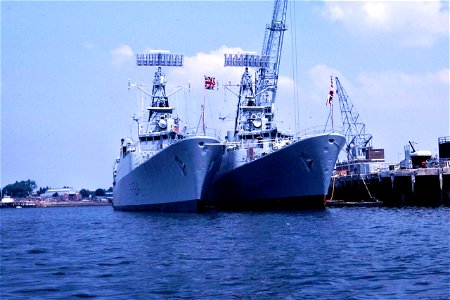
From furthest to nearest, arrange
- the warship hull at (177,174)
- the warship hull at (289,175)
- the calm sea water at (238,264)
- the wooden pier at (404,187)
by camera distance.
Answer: the wooden pier at (404,187), the warship hull at (289,175), the warship hull at (177,174), the calm sea water at (238,264)

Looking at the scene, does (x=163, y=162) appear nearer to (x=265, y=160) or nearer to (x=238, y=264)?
(x=265, y=160)

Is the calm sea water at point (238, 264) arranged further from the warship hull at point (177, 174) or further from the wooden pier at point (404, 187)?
the wooden pier at point (404, 187)

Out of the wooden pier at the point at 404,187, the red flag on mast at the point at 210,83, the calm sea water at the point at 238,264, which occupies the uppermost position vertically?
the red flag on mast at the point at 210,83

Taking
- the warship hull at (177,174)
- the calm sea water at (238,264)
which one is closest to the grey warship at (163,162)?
the warship hull at (177,174)

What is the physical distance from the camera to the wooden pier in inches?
2591

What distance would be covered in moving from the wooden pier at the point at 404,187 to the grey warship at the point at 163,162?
22299mm

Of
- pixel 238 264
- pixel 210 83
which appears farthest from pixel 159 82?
pixel 238 264

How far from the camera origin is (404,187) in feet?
232

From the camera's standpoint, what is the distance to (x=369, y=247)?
26703 millimetres

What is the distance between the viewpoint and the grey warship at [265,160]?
56.7 meters

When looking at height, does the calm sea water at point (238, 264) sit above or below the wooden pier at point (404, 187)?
below

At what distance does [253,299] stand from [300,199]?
4268 centimetres

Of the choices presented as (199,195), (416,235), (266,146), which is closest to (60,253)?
(416,235)

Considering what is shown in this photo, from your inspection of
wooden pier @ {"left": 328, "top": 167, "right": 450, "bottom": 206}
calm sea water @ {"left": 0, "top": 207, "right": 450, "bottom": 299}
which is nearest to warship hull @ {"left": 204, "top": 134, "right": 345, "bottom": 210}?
wooden pier @ {"left": 328, "top": 167, "right": 450, "bottom": 206}
